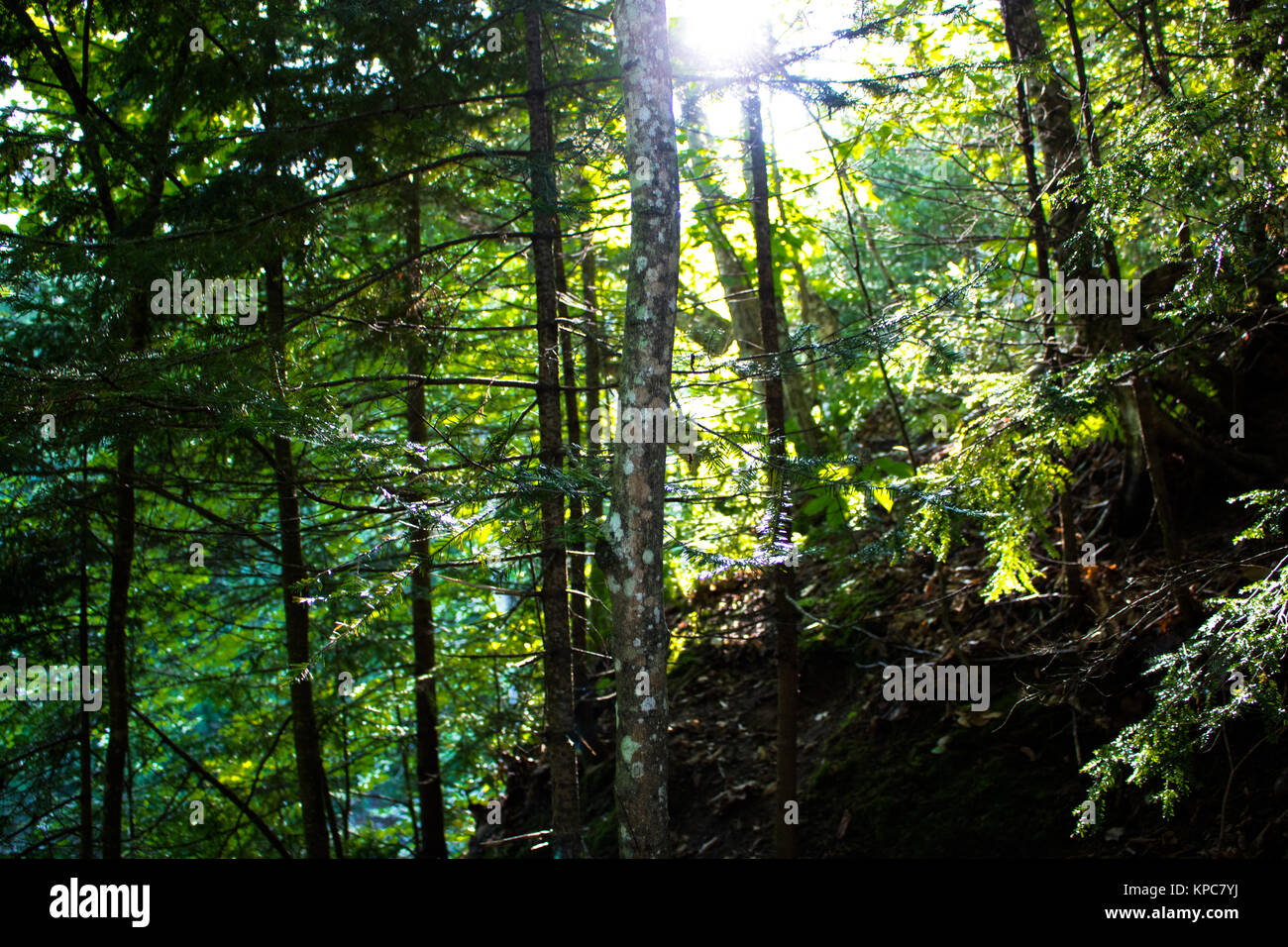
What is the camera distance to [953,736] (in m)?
7.06

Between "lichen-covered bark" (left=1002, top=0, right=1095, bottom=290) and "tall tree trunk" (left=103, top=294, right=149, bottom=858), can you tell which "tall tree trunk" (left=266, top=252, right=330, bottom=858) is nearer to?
"tall tree trunk" (left=103, top=294, right=149, bottom=858)

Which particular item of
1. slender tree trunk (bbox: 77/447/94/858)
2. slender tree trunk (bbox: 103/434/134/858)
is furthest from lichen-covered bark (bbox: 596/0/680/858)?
slender tree trunk (bbox: 77/447/94/858)

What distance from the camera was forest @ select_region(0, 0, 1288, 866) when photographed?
4758mm

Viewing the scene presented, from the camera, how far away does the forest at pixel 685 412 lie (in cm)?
476

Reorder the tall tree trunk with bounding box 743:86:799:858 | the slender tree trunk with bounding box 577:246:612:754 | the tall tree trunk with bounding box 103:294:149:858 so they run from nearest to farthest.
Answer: the tall tree trunk with bounding box 743:86:799:858 → the tall tree trunk with bounding box 103:294:149:858 → the slender tree trunk with bounding box 577:246:612:754

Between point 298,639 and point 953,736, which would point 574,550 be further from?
point 953,736

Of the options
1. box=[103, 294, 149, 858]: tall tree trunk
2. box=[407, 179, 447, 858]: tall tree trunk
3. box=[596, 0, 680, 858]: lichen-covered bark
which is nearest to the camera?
box=[596, 0, 680, 858]: lichen-covered bark

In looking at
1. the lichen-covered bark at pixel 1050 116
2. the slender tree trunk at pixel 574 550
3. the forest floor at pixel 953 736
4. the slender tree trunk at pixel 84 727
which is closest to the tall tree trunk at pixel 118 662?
the slender tree trunk at pixel 84 727

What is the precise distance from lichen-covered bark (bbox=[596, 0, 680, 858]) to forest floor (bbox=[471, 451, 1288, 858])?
1533mm

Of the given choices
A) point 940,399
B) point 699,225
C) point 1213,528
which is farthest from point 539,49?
point 1213,528

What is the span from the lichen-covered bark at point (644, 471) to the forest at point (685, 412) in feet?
0.09

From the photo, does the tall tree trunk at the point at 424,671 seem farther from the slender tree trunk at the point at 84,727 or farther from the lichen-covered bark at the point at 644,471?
the lichen-covered bark at the point at 644,471
